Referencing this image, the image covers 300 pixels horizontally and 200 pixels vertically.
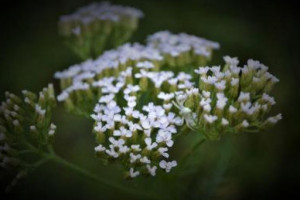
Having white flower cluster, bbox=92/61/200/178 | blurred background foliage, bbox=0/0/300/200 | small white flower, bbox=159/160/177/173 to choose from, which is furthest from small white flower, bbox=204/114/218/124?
blurred background foliage, bbox=0/0/300/200

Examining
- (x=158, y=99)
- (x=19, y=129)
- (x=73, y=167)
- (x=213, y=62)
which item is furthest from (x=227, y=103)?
(x=19, y=129)

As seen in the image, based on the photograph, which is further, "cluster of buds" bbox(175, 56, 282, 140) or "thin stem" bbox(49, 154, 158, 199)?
"thin stem" bbox(49, 154, 158, 199)

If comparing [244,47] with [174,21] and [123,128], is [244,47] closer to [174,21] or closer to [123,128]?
[174,21]

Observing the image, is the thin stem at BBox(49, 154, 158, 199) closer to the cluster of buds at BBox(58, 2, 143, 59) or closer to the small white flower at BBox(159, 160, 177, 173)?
the small white flower at BBox(159, 160, 177, 173)

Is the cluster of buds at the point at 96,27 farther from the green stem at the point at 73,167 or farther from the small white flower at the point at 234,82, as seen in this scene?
the small white flower at the point at 234,82

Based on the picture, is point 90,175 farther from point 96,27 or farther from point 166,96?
point 96,27

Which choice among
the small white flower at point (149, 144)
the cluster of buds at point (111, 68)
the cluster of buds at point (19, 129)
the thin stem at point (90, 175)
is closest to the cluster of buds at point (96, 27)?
the cluster of buds at point (111, 68)

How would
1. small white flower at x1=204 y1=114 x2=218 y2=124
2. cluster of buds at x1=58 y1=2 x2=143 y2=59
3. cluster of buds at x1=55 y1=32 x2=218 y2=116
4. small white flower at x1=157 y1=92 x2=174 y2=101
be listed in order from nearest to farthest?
small white flower at x1=204 y1=114 x2=218 y2=124 < small white flower at x1=157 y1=92 x2=174 y2=101 < cluster of buds at x1=55 y1=32 x2=218 y2=116 < cluster of buds at x1=58 y1=2 x2=143 y2=59
